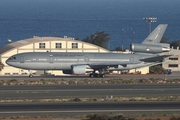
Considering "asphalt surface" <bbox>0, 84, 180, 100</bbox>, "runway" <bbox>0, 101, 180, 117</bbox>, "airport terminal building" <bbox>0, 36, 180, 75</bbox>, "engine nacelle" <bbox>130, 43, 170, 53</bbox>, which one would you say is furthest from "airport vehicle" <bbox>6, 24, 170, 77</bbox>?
"runway" <bbox>0, 101, 180, 117</bbox>

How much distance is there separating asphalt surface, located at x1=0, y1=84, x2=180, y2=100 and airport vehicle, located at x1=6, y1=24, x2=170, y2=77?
10.6 meters

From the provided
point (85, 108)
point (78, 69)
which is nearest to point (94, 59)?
point (78, 69)

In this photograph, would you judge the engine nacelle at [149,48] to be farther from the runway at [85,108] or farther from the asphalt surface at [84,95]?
the runway at [85,108]

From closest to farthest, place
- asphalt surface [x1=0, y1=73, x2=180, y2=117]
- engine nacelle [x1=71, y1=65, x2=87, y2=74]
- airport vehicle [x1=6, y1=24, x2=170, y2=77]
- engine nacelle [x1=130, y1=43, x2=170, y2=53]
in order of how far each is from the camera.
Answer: asphalt surface [x1=0, y1=73, x2=180, y2=117], airport vehicle [x1=6, y1=24, x2=170, y2=77], engine nacelle [x1=71, y1=65, x2=87, y2=74], engine nacelle [x1=130, y1=43, x2=170, y2=53]

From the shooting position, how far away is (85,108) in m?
39.3

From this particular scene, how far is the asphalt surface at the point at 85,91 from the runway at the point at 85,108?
17.2 feet

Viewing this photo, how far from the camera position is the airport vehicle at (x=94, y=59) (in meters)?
66.4

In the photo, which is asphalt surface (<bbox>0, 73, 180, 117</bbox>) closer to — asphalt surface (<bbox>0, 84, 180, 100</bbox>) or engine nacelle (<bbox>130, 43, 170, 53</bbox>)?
asphalt surface (<bbox>0, 84, 180, 100</bbox>)

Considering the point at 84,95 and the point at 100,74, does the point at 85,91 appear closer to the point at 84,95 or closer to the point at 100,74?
the point at 84,95

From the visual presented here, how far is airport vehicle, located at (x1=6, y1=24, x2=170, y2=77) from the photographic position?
66438 mm

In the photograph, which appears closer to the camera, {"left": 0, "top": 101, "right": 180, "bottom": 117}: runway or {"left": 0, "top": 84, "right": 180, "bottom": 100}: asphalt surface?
{"left": 0, "top": 101, "right": 180, "bottom": 117}: runway

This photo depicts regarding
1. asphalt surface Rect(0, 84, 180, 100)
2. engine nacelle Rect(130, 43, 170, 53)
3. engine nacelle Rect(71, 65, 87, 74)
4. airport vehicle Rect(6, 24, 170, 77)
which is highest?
engine nacelle Rect(130, 43, 170, 53)

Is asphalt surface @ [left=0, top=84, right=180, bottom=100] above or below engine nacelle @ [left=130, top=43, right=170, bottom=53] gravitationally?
below

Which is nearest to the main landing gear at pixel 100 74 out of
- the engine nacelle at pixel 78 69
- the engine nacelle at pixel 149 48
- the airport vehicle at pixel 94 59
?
the airport vehicle at pixel 94 59
